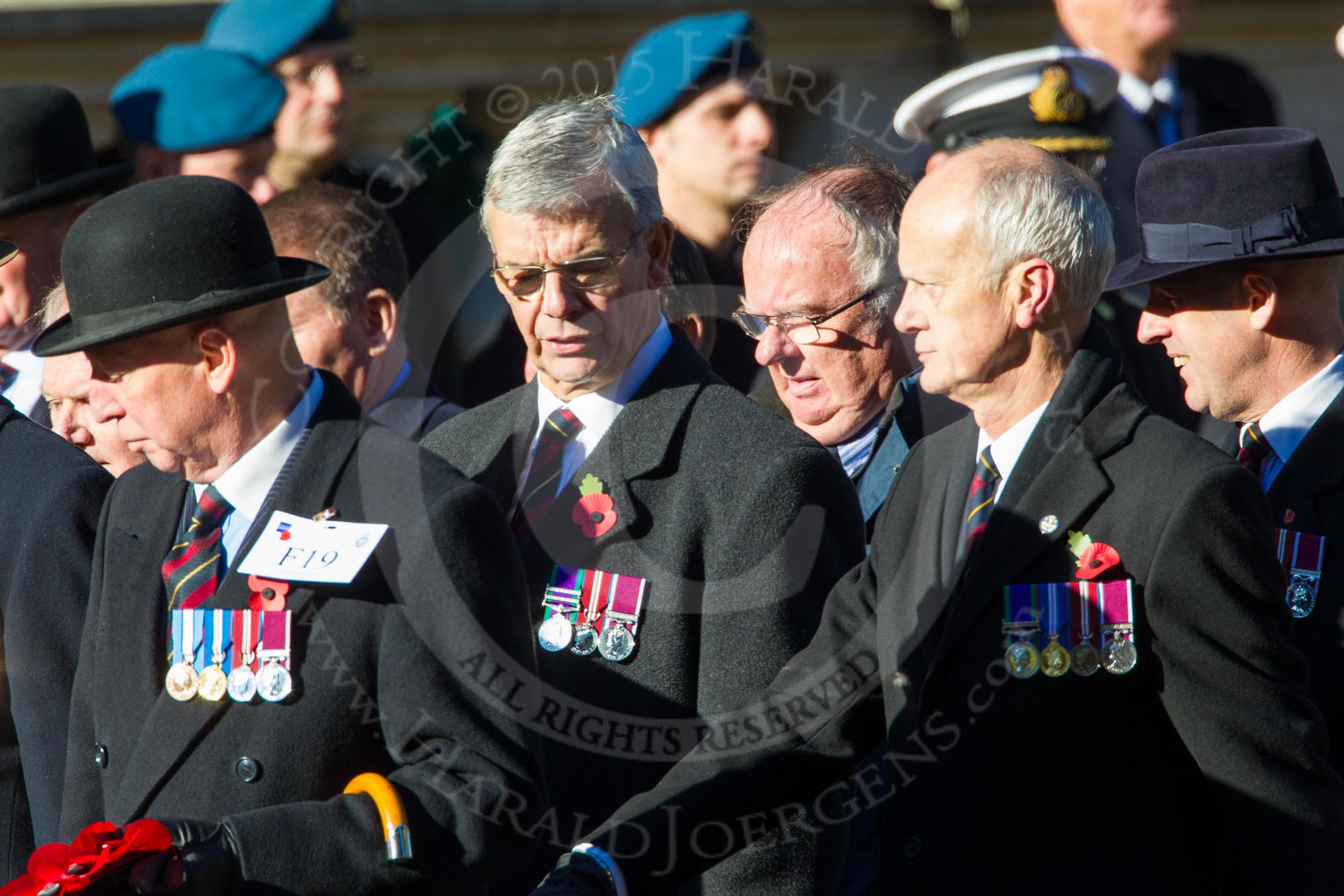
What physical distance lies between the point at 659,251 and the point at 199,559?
119cm

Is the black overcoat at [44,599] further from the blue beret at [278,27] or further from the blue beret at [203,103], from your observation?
the blue beret at [278,27]

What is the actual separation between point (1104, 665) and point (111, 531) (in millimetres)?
1721

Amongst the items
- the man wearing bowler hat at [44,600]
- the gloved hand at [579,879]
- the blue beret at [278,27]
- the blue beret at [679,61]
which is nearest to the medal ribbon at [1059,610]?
the gloved hand at [579,879]

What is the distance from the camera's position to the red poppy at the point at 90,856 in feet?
8.02

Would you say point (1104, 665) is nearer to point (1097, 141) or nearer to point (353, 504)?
point (353, 504)

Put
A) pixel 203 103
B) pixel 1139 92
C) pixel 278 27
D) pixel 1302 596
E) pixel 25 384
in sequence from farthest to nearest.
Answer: pixel 278 27
pixel 1139 92
pixel 203 103
pixel 25 384
pixel 1302 596

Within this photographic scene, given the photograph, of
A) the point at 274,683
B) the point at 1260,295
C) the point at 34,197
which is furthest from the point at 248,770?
the point at 34,197

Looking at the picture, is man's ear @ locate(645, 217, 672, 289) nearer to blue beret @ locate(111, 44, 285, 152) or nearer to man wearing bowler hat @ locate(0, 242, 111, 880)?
man wearing bowler hat @ locate(0, 242, 111, 880)

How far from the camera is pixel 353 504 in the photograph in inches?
113

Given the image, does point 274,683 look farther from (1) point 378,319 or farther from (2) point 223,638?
(1) point 378,319

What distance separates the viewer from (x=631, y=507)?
338 centimetres

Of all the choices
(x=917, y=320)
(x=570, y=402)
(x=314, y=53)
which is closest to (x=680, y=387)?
(x=570, y=402)

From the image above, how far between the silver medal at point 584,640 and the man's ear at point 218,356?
0.83 meters

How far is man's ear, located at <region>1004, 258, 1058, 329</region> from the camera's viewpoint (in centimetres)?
295
